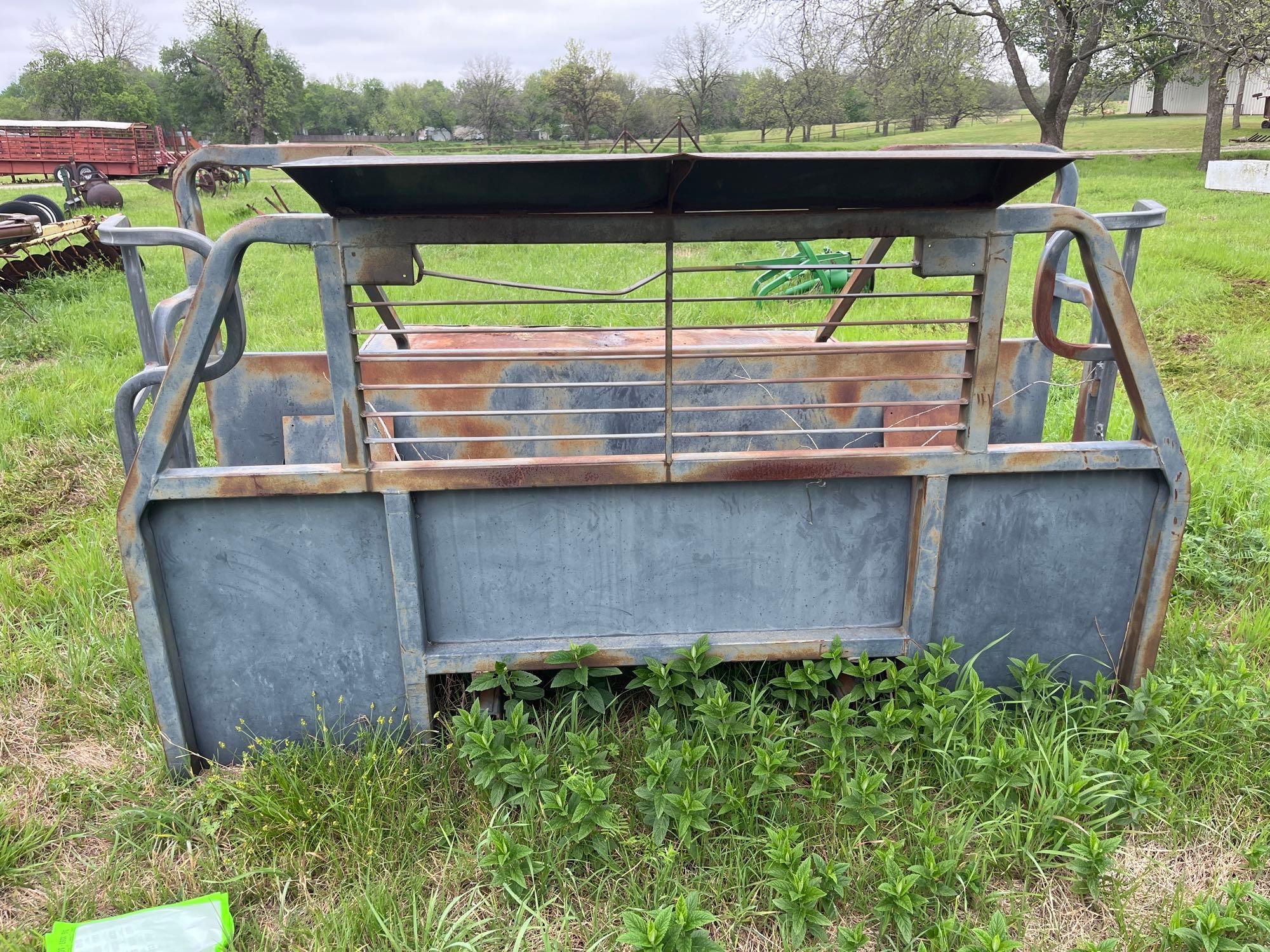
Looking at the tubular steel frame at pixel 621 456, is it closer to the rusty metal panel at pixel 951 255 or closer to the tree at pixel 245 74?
the rusty metal panel at pixel 951 255

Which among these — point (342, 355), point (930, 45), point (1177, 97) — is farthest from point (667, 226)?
point (1177, 97)

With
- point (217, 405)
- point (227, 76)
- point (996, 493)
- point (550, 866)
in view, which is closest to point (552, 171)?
point (996, 493)

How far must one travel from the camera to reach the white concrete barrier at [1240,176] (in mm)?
15472

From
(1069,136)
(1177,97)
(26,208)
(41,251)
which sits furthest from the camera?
(1177,97)

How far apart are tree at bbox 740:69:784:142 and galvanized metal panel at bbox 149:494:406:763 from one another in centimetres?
5120

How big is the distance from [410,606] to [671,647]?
0.72 meters

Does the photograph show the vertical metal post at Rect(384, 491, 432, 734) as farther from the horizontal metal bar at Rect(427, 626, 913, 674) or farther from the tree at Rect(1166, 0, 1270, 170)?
the tree at Rect(1166, 0, 1270, 170)

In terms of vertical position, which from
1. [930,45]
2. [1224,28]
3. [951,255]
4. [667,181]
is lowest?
[951,255]

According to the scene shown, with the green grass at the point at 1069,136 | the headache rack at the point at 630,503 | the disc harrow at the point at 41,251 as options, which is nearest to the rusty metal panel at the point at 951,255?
the headache rack at the point at 630,503

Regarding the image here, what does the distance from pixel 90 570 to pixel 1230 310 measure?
A: 8.27m

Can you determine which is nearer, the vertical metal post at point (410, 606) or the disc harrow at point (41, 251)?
the vertical metal post at point (410, 606)

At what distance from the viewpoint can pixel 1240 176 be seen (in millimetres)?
16016

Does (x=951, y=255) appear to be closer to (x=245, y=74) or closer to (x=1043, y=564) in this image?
(x=1043, y=564)

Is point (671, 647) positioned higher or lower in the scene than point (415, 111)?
lower
